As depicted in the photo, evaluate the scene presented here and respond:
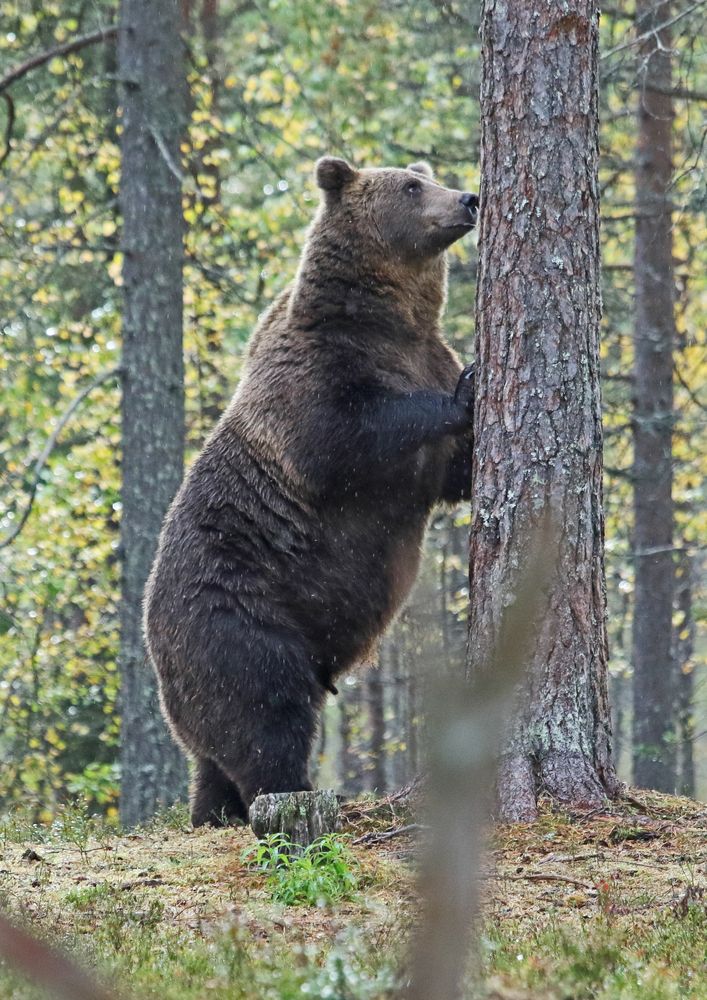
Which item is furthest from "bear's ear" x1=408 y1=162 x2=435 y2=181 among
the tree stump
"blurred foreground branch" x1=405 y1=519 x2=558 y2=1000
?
"blurred foreground branch" x1=405 y1=519 x2=558 y2=1000

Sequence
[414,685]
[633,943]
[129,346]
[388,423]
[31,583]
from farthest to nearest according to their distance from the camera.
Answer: [31,583] → [129,346] → [388,423] → [633,943] → [414,685]

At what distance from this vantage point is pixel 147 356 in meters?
10.8

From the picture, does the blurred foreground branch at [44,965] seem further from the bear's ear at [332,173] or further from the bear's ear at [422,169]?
the bear's ear at [422,169]

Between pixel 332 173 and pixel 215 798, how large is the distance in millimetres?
3764

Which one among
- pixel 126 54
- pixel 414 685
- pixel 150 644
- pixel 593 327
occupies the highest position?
pixel 126 54

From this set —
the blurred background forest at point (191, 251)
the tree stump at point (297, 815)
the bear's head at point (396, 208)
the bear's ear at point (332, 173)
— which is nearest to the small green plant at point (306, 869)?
the tree stump at point (297, 815)

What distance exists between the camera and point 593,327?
596 centimetres

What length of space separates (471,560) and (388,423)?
0.89 meters

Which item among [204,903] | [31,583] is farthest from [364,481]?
[31,583]

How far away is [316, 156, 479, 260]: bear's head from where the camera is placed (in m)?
7.38

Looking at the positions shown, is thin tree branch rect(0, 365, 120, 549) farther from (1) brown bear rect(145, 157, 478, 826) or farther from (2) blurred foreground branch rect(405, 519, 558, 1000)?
(2) blurred foreground branch rect(405, 519, 558, 1000)

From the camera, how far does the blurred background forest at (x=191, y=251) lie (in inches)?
534

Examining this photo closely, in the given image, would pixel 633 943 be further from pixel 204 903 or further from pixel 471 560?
pixel 471 560

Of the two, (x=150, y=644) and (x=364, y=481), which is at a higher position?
(x=364, y=481)
